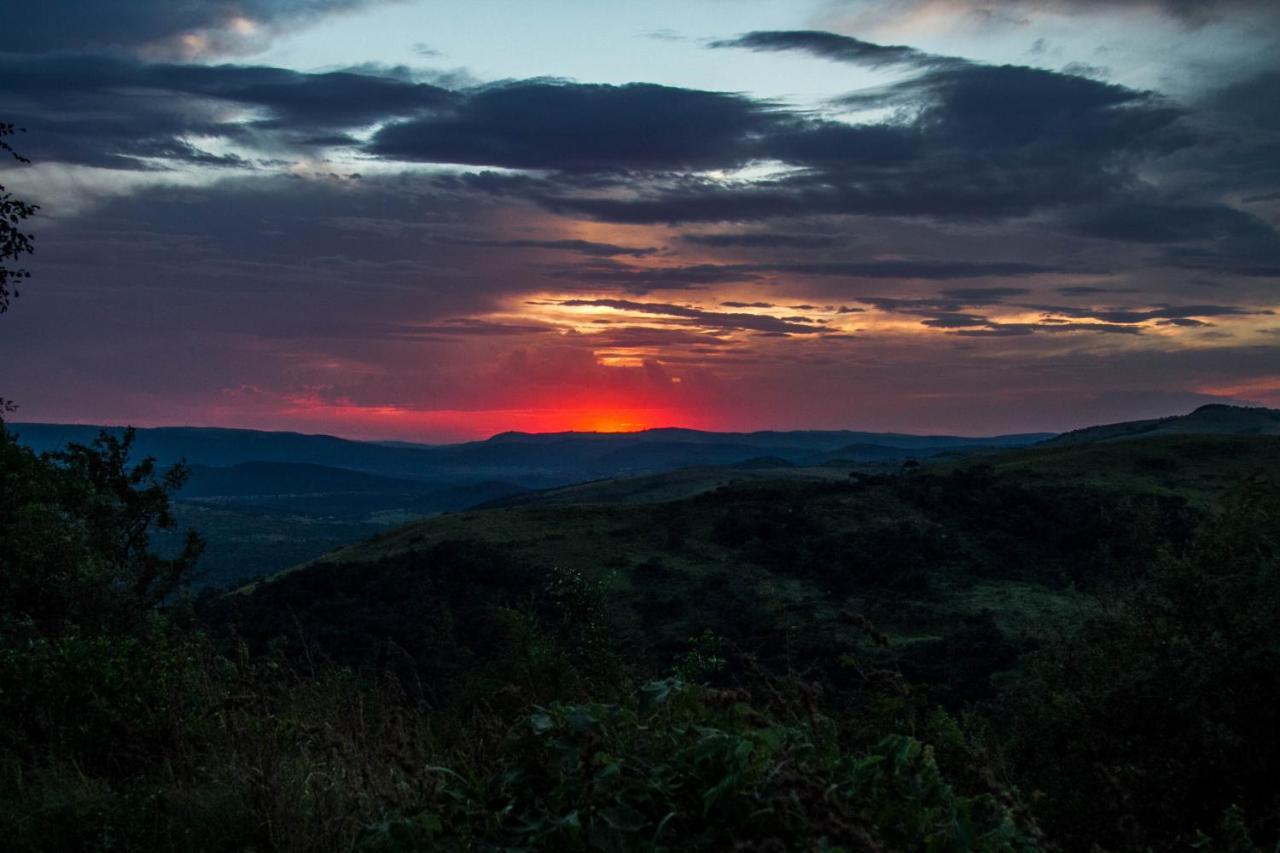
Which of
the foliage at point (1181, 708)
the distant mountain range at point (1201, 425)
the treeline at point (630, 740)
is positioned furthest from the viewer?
the distant mountain range at point (1201, 425)

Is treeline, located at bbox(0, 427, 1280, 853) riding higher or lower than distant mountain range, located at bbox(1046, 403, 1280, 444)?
lower

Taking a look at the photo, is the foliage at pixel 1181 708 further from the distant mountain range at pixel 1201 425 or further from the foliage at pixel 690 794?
the distant mountain range at pixel 1201 425

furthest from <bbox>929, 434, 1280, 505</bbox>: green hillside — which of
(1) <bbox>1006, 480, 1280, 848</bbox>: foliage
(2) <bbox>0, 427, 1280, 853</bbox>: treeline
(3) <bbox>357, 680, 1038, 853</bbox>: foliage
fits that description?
(3) <bbox>357, 680, 1038, 853</bbox>: foliage

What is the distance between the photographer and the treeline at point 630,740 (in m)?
4.10

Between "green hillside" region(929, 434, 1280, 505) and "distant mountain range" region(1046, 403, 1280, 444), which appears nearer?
"green hillside" region(929, 434, 1280, 505)

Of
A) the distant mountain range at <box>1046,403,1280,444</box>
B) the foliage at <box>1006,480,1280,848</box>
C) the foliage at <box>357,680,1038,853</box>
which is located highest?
the distant mountain range at <box>1046,403,1280,444</box>

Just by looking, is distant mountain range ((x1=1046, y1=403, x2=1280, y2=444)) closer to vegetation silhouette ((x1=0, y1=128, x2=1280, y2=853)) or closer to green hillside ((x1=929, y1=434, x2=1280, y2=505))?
green hillside ((x1=929, y1=434, x2=1280, y2=505))

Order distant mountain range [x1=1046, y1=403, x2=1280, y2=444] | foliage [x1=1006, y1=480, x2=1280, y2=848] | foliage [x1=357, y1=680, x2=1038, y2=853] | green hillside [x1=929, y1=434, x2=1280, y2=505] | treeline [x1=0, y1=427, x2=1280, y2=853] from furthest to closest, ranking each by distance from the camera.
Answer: distant mountain range [x1=1046, y1=403, x2=1280, y2=444] → green hillside [x1=929, y1=434, x2=1280, y2=505] → foliage [x1=1006, y1=480, x2=1280, y2=848] → treeline [x1=0, y1=427, x2=1280, y2=853] → foliage [x1=357, y1=680, x2=1038, y2=853]

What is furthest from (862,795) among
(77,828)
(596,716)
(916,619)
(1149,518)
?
(916,619)

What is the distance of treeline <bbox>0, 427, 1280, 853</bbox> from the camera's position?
4102 millimetres

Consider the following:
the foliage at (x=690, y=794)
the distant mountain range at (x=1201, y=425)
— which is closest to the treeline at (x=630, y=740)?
the foliage at (x=690, y=794)

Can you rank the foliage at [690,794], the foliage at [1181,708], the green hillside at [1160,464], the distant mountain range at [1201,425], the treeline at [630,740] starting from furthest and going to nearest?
the distant mountain range at [1201,425]
the green hillside at [1160,464]
the foliage at [1181,708]
the treeline at [630,740]
the foliage at [690,794]

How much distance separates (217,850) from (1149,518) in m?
14.6

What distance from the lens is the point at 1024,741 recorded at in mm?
12367
